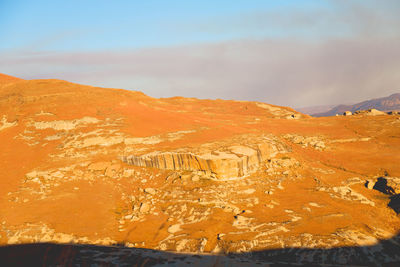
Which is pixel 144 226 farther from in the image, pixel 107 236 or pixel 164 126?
pixel 164 126

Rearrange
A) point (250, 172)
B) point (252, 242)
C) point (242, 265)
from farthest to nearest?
1. point (250, 172)
2. point (252, 242)
3. point (242, 265)

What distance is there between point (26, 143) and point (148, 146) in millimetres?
8842

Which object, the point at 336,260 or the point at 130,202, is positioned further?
the point at 130,202

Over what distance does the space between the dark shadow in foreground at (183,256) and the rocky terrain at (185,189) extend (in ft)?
0.17

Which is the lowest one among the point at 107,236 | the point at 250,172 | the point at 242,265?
the point at 107,236

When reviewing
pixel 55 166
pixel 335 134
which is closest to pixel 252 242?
pixel 55 166

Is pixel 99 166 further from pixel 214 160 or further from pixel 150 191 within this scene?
pixel 214 160

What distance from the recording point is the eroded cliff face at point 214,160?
40.3 feet

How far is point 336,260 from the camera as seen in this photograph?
279 inches

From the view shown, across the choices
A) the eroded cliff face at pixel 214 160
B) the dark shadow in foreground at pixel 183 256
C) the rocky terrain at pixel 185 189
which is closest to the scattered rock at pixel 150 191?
the rocky terrain at pixel 185 189

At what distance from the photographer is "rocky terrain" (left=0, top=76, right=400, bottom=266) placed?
761cm

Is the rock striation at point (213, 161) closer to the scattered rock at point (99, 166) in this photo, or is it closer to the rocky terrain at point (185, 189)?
the rocky terrain at point (185, 189)

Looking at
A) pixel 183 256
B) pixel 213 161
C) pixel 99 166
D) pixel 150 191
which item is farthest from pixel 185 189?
pixel 99 166

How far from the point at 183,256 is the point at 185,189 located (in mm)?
5178
